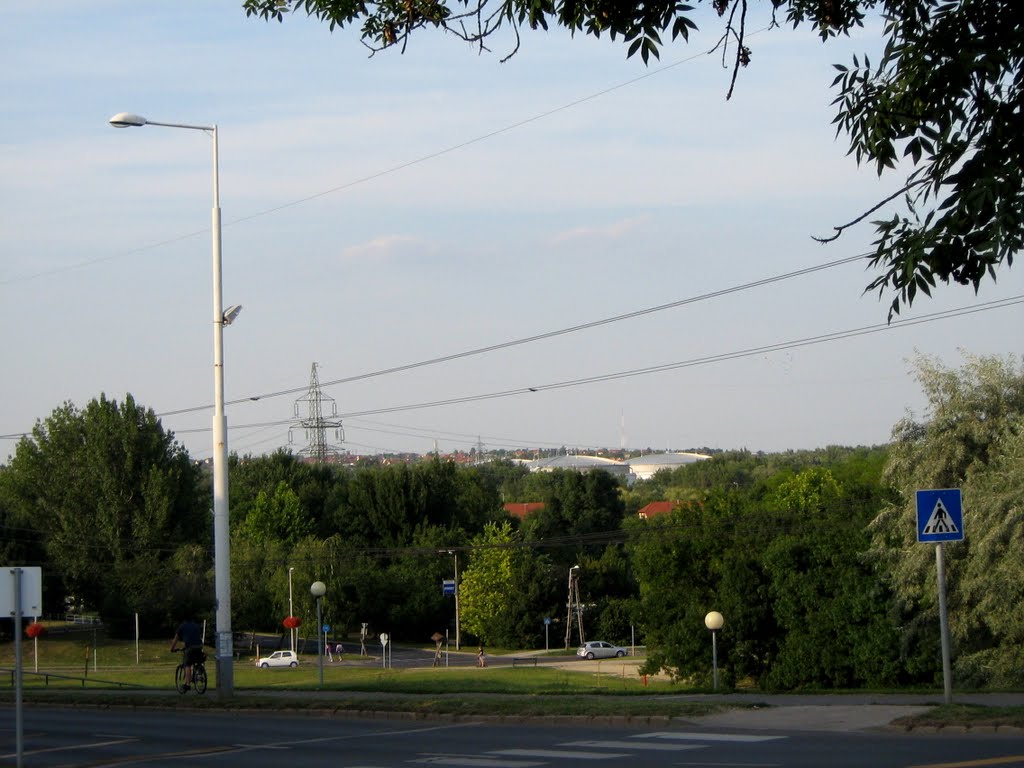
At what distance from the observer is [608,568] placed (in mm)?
96375

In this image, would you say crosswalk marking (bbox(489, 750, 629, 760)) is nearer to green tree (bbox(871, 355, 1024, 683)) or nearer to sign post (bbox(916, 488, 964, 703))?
sign post (bbox(916, 488, 964, 703))

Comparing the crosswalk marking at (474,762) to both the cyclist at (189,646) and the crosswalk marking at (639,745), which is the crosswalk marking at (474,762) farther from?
the cyclist at (189,646)

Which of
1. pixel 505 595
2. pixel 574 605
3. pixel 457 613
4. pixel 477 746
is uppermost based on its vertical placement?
pixel 477 746

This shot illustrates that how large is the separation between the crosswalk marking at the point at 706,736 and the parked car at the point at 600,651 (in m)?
64.7

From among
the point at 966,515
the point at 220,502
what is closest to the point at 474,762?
the point at 220,502

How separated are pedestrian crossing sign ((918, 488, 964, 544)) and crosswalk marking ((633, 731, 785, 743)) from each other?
3159 millimetres

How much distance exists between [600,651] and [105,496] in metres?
33.9

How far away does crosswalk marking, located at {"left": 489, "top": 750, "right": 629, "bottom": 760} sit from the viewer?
1390 centimetres

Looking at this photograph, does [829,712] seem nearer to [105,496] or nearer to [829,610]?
[829,610]

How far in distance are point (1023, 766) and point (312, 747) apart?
8788 mm

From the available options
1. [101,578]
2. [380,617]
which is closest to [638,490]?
[380,617]

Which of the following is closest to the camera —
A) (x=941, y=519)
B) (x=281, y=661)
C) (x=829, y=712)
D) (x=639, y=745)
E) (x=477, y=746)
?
(x=639, y=745)

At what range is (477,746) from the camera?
15.6m

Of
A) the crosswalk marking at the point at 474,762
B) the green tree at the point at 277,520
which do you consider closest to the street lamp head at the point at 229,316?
the crosswalk marking at the point at 474,762
